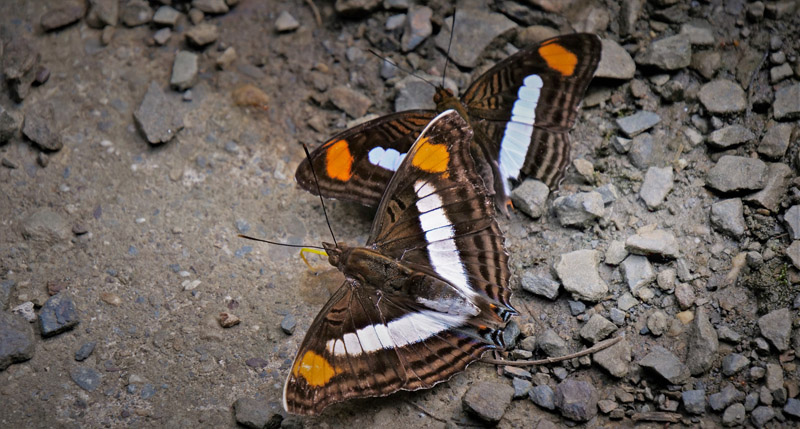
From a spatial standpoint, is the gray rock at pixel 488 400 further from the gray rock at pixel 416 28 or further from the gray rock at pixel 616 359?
the gray rock at pixel 416 28

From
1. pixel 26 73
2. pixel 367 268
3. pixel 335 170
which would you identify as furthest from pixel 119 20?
pixel 367 268

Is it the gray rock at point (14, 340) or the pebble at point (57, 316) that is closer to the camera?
the gray rock at point (14, 340)

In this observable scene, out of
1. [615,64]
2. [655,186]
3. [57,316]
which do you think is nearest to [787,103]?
[655,186]

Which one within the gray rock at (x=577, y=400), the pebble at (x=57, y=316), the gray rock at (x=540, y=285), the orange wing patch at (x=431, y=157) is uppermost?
the orange wing patch at (x=431, y=157)

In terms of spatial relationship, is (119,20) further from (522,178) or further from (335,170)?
(522,178)

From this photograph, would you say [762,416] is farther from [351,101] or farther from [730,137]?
[351,101]

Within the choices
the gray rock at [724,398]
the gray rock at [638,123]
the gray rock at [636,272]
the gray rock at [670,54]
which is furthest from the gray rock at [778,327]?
the gray rock at [670,54]
